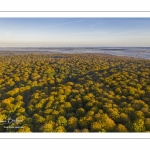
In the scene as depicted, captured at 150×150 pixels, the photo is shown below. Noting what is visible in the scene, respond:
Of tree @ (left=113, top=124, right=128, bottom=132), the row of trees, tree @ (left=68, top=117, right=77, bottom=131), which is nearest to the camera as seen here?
tree @ (left=113, top=124, right=128, bottom=132)

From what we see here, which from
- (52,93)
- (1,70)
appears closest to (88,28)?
(52,93)

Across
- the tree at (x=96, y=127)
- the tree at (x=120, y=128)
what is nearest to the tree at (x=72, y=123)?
the tree at (x=96, y=127)

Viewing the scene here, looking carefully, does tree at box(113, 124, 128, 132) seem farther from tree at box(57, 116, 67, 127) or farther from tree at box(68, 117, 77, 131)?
tree at box(57, 116, 67, 127)

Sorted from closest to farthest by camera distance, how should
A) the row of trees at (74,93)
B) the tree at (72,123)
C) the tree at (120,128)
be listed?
1. the tree at (120,128)
2. the tree at (72,123)
3. the row of trees at (74,93)

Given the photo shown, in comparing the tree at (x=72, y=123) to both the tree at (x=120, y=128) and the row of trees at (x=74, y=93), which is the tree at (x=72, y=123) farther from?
the tree at (x=120, y=128)

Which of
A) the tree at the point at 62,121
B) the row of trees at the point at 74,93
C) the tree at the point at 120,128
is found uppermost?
the row of trees at the point at 74,93

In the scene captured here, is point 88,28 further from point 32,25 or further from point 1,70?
point 1,70

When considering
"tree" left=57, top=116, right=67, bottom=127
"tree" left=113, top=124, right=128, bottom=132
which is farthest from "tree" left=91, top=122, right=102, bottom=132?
"tree" left=57, top=116, right=67, bottom=127

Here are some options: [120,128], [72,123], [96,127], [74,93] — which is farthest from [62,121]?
[120,128]
